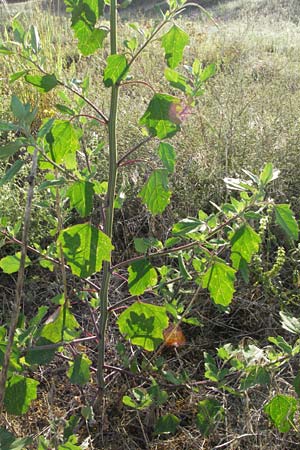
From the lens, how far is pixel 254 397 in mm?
1821

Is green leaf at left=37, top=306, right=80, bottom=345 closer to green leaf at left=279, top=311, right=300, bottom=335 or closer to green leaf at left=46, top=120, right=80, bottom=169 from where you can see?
green leaf at left=46, top=120, right=80, bottom=169

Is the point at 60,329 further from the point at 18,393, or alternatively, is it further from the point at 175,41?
the point at 175,41

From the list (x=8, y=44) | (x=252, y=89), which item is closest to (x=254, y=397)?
(x=8, y=44)

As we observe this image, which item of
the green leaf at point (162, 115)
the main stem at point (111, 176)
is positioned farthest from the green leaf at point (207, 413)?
the green leaf at point (162, 115)

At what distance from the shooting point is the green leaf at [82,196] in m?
1.25

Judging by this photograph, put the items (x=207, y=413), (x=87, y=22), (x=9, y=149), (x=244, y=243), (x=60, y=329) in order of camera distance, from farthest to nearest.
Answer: (x=207, y=413)
(x=60, y=329)
(x=244, y=243)
(x=87, y=22)
(x=9, y=149)

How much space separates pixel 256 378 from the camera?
1393mm

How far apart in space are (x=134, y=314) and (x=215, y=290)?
0.73ft

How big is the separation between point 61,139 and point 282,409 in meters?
0.91

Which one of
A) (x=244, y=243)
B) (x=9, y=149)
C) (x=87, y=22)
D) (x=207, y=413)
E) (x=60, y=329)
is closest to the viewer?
(x=9, y=149)

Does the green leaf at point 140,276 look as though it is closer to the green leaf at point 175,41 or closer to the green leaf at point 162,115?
the green leaf at point 162,115

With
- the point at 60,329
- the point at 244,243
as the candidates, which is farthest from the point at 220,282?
the point at 60,329

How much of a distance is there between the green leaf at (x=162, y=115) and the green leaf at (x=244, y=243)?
296 mm

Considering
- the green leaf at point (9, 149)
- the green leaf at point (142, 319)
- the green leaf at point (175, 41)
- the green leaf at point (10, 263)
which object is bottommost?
the green leaf at point (142, 319)
